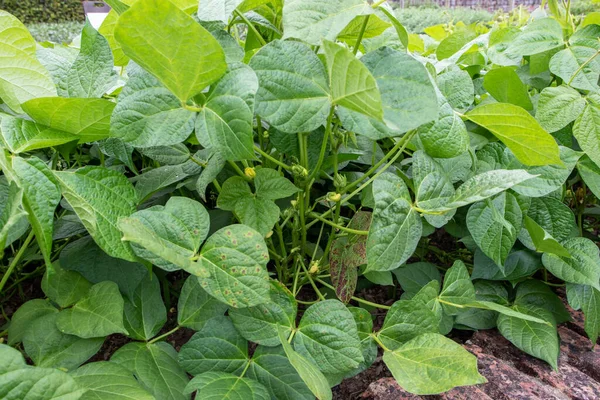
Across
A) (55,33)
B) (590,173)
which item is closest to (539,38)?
(590,173)

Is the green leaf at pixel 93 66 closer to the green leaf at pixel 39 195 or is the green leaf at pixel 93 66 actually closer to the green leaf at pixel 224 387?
the green leaf at pixel 39 195

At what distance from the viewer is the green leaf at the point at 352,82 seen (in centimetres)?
43

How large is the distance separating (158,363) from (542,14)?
116 centimetres

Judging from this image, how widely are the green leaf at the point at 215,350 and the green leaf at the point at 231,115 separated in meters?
0.24

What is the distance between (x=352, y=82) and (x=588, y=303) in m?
0.59

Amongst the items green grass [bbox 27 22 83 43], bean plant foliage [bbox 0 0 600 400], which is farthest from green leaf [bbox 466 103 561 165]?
green grass [bbox 27 22 83 43]

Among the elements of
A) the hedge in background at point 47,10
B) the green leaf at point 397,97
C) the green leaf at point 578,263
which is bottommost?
the hedge in background at point 47,10

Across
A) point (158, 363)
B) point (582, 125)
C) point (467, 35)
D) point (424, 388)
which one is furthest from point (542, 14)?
point (158, 363)

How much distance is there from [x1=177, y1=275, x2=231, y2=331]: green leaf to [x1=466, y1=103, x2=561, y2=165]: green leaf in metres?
0.44

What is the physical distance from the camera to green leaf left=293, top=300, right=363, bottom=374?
570 mm

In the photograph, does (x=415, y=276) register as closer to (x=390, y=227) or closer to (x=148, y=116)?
(x=390, y=227)


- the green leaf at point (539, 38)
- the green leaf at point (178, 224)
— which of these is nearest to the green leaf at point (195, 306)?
the green leaf at point (178, 224)

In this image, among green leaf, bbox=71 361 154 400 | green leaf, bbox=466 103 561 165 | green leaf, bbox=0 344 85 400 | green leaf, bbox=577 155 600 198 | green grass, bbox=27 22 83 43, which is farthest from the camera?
green grass, bbox=27 22 83 43

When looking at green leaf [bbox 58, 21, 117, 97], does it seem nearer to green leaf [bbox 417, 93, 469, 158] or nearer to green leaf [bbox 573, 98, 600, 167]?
green leaf [bbox 417, 93, 469, 158]
